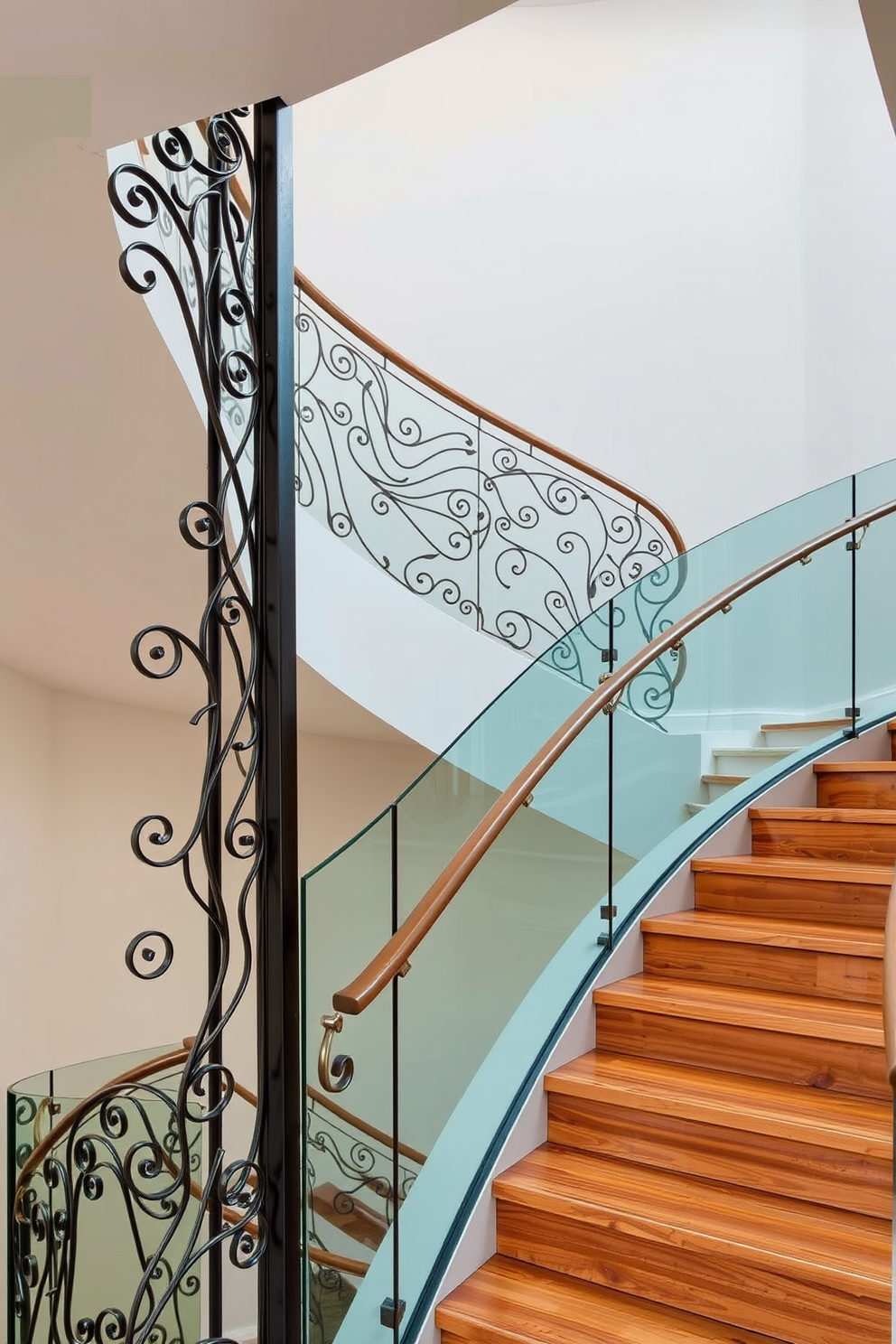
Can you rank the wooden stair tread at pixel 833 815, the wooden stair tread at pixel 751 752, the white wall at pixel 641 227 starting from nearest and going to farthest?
the wooden stair tread at pixel 833 815 < the wooden stair tread at pixel 751 752 < the white wall at pixel 641 227

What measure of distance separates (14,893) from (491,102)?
5.59m

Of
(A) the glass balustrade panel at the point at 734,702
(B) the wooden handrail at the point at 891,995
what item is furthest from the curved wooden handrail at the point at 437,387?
(B) the wooden handrail at the point at 891,995

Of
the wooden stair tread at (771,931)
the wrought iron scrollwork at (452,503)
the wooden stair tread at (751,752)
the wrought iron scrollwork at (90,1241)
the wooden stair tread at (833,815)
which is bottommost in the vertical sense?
the wrought iron scrollwork at (90,1241)

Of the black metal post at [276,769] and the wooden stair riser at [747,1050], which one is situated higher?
the black metal post at [276,769]

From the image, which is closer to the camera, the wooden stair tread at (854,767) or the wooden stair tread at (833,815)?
the wooden stair tread at (833,815)

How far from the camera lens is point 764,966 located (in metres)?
3.38

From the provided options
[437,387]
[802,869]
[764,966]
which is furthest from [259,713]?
[437,387]

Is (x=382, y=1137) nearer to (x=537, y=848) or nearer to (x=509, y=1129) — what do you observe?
(x=509, y=1129)

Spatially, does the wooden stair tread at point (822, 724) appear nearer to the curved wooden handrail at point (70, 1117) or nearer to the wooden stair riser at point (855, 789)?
the wooden stair riser at point (855, 789)

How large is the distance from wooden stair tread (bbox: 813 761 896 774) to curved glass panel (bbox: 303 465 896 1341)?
202 millimetres

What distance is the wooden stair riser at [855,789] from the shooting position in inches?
160

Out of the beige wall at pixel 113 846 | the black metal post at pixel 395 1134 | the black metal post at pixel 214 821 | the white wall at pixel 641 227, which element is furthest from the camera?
the white wall at pixel 641 227

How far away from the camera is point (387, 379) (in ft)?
19.9

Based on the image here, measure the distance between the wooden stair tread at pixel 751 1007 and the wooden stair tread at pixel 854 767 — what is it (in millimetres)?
1149
